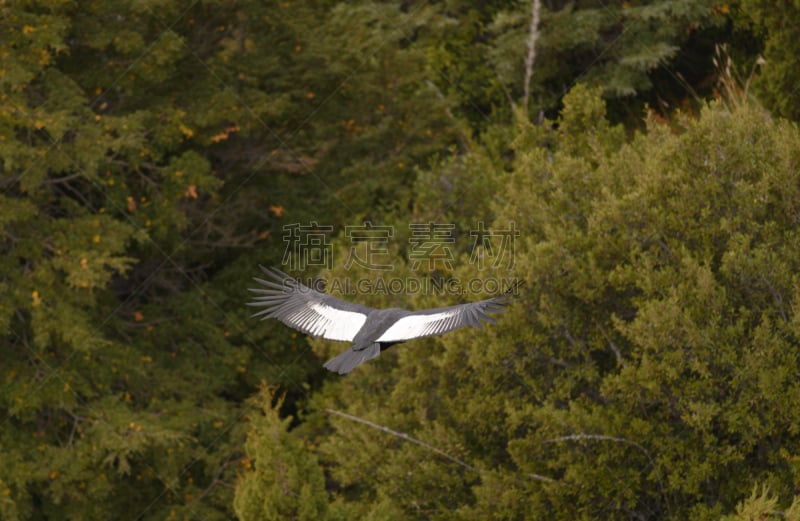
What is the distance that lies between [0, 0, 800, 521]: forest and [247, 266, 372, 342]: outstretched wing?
6.95 feet

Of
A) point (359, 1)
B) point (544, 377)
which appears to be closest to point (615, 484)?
point (544, 377)

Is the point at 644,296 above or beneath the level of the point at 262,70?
above

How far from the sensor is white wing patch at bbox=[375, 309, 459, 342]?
6.33 meters

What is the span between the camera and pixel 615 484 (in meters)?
8.95

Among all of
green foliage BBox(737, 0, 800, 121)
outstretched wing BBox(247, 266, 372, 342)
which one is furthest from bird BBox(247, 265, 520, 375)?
green foliage BBox(737, 0, 800, 121)

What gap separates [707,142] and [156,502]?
881 centimetres

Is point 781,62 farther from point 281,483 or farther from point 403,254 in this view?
point 281,483

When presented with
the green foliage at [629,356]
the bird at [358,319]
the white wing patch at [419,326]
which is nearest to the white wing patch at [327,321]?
the bird at [358,319]

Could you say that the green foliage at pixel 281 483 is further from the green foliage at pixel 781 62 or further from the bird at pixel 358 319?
the green foliage at pixel 781 62

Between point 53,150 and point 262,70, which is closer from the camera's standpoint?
point 53,150

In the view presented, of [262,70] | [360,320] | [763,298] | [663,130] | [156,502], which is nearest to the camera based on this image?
[360,320]

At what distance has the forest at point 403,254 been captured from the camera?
8.87 metres

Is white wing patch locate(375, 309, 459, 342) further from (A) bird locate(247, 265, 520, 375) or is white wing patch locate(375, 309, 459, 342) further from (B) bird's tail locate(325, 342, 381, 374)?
(B) bird's tail locate(325, 342, 381, 374)

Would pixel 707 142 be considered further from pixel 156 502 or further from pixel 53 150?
pixel 156 502
